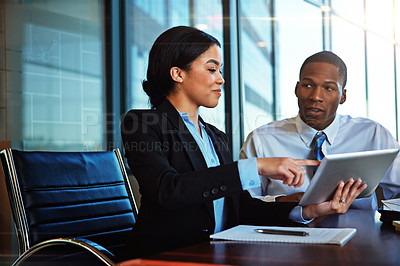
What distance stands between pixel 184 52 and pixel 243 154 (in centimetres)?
99

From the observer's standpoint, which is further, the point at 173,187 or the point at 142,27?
the point at 142,27

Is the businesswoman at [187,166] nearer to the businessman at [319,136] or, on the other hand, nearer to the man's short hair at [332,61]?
the businessman at [319,136]

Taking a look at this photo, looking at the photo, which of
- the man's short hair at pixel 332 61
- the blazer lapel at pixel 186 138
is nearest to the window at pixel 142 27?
the man's short hair at pixel 332 61

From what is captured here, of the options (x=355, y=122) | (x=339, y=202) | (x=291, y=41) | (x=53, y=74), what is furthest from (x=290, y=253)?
(x=53, y=74)

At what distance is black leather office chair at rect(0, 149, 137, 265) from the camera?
1.51 meters

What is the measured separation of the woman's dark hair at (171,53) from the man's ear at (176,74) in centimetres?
1

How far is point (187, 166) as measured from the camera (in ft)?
4.87

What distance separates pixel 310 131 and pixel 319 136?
6 cm

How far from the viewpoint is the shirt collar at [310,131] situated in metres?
2.30

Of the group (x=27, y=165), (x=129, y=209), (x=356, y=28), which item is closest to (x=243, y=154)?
(x=129, y=209)

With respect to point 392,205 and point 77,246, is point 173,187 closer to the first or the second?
point 77,246

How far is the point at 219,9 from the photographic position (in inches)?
162

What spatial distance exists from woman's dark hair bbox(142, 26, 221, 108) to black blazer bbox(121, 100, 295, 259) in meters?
0.09

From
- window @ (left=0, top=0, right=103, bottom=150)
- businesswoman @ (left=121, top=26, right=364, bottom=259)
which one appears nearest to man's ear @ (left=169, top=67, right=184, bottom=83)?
businesswoman @ (left=121, top=26, right=364, bottom=259)
